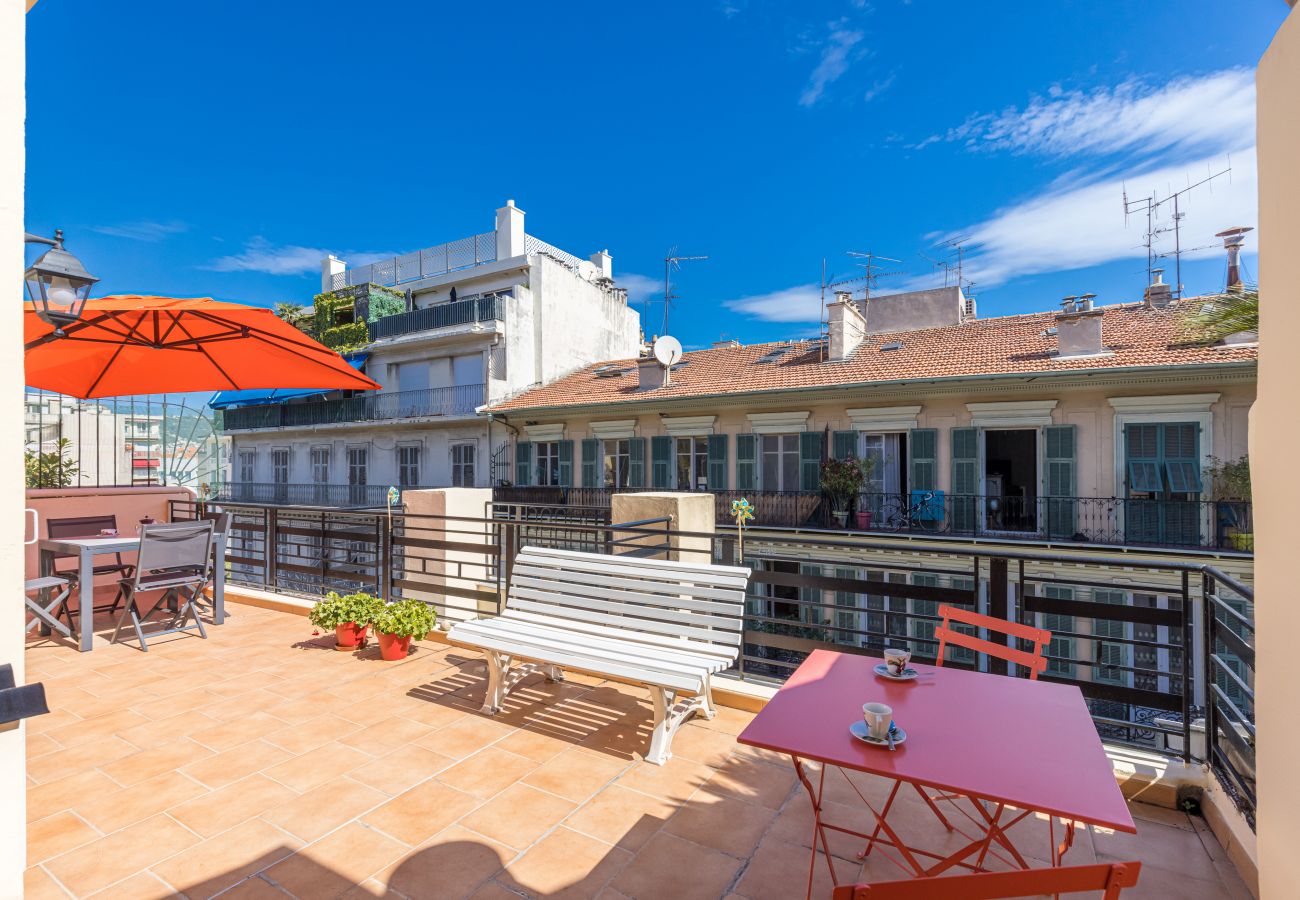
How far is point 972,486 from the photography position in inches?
523

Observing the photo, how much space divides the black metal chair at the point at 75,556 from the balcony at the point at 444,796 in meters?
1.47

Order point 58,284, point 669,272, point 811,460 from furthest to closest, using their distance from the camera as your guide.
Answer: point 669,272, point 811,460, point 58,284

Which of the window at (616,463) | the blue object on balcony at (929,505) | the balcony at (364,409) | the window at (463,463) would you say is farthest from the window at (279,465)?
the blue object on balcony at (929,505)

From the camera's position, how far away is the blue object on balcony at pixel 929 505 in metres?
13.5

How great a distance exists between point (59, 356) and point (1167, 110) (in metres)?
18.8

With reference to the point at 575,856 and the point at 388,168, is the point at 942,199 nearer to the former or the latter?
the point at 388,168

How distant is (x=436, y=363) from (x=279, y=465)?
947 cm

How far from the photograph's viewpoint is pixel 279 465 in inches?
1023

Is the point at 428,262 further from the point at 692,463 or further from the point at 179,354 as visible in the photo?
the point at 179,354

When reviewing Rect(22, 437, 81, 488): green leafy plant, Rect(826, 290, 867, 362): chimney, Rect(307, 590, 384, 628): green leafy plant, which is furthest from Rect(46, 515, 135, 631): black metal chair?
Rect(826, 290, 867, 362): chimney

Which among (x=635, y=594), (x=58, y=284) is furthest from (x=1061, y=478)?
(x=58, y=284)

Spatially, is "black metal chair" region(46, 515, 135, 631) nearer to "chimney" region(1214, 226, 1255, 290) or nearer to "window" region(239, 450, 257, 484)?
"chimney" region(1214, 226, 1255, 290)

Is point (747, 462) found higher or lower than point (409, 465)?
higher

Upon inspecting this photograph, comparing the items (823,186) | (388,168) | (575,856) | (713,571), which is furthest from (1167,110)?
(388,168)
